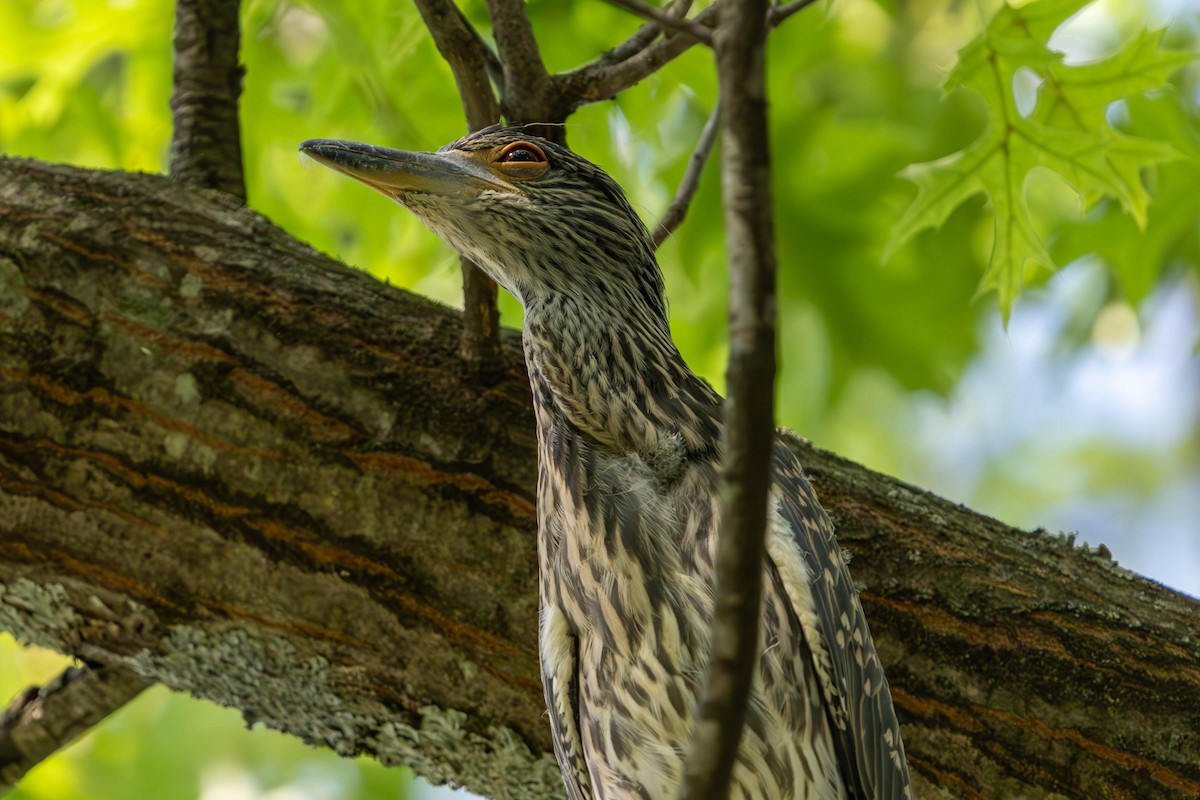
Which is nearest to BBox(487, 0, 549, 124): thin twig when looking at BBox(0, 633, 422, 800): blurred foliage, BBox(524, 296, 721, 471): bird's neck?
BBox(524, 296, 721, 471): bird's neck

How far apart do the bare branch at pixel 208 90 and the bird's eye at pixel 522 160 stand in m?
0.96

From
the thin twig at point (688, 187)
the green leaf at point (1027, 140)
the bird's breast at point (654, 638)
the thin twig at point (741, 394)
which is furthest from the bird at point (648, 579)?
the green leaf at point (1027, 140)

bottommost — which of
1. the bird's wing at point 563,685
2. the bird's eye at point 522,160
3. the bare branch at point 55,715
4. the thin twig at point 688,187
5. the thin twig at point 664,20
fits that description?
the bare branch at point 55,715

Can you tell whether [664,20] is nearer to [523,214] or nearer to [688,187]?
[523,214]

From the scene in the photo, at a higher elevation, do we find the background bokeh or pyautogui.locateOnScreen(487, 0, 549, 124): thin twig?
the background bokeh

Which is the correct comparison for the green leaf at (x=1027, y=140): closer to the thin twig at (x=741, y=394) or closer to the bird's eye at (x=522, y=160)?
the bird's eye at (x=522, y=160)

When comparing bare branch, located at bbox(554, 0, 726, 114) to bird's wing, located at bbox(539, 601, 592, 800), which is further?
bare branch, located at bbox(554, 0, 726, 114)

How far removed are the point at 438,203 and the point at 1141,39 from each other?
2.02m

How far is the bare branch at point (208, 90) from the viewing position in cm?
330

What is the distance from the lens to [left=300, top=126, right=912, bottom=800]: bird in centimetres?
230

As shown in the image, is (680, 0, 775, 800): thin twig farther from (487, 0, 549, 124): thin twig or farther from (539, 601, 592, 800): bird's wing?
(487, 0, 549, 124): thin twig

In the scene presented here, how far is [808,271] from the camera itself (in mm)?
4582

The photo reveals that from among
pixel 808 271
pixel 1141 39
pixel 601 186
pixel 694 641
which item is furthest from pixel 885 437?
pixel 694 641

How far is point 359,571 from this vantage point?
106 inches
